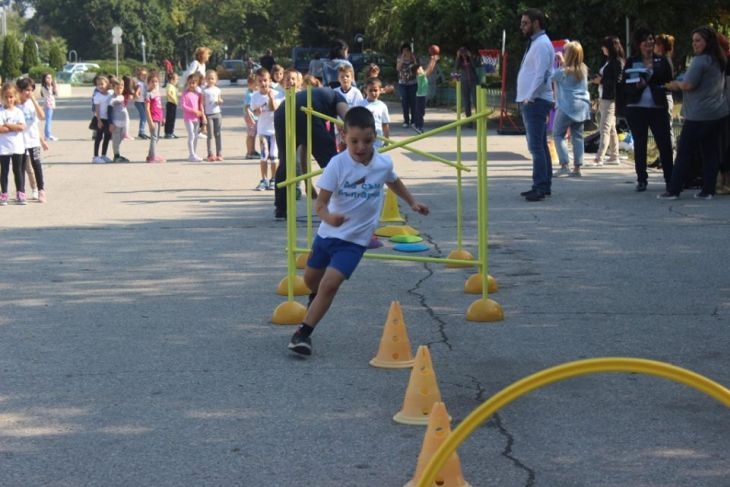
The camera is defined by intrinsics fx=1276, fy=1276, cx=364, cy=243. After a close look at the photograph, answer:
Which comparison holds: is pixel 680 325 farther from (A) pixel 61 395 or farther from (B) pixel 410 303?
(A) pixel 61 395

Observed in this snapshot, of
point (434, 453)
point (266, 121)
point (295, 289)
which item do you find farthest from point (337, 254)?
point (266, 121)

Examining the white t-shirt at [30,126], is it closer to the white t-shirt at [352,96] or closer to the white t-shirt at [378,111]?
the white t-shirt at [352,96]

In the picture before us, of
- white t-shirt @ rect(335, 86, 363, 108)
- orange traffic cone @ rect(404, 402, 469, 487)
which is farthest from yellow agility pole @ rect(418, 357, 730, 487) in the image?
white t-shirt @ rect(335, 86, 363, 108)

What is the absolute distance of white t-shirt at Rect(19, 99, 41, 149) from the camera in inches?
617

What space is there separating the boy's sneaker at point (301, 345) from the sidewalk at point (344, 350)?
7 centimetres

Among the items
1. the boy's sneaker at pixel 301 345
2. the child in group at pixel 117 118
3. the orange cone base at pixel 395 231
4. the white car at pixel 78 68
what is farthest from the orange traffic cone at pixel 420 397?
the white car at pixel 78 68

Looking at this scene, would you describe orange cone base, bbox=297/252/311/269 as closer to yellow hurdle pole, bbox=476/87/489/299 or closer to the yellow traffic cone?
yellow hurdle pole, bbox=476/87/489/299

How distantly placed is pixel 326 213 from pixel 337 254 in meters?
0.26

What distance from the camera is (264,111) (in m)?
16.9

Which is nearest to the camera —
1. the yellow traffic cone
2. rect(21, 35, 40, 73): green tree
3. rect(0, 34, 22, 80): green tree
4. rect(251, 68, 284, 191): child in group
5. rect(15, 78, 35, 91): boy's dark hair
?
the yellow traffic cone

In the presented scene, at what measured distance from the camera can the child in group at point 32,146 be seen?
15.7 meters

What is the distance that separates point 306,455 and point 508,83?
24.2 metres

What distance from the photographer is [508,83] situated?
94.6 feet

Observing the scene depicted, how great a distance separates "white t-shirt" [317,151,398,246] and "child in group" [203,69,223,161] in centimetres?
1470
